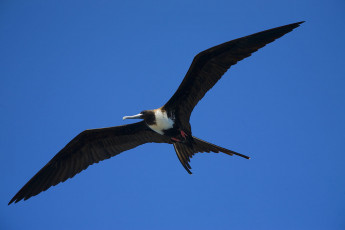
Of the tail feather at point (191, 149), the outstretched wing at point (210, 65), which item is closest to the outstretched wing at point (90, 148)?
the tail feather at point (191, 149)

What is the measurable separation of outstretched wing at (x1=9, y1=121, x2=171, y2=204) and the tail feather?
216mm

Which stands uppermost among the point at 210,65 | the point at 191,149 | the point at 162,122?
the point at 210,65

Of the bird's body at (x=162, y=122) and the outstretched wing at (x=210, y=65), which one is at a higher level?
the outstretched wing at (x=210, y=65)

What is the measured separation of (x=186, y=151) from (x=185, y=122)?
15.6 inches

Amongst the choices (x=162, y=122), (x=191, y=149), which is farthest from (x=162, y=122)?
(x=191, y=149)

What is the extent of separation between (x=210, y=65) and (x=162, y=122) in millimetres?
969

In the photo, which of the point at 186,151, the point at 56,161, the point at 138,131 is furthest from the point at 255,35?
the point at 56,161

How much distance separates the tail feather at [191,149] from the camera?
4.89 m

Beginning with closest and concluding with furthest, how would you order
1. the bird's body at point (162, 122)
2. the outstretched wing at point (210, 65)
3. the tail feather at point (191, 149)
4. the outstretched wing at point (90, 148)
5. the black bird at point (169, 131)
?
the outstretched wing at point (210, 65) → the black bird at point (169, 131) → the tail feather at point (191, 149) → the bird's body at point (162, 122) → the outstretched wing at point (90, 148)

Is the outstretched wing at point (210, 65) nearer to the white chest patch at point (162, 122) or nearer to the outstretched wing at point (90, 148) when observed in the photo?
the white chest patch at point (162, 122)

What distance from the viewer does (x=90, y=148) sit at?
549cm

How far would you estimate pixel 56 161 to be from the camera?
541cm

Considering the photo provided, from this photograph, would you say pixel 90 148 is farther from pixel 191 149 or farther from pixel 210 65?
pixel 210 65

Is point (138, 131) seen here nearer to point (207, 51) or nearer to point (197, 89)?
point (197, 89)
